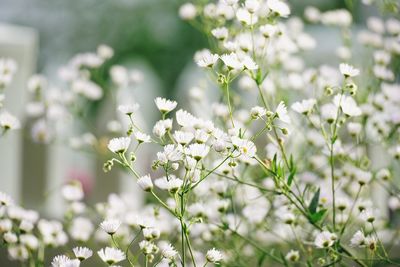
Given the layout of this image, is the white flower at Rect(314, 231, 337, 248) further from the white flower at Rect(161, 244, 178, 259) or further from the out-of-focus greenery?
the out-of-focus greenery

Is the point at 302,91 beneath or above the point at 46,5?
above

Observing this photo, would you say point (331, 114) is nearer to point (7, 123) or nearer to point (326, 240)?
point (326, 240)

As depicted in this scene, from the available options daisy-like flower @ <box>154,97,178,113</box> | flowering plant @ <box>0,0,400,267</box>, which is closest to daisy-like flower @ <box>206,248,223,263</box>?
flowering plant @ <box>0,0,400,267</box>

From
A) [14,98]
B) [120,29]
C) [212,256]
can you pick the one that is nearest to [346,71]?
[212,256]

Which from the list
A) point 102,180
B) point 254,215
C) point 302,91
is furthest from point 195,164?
point 102,180

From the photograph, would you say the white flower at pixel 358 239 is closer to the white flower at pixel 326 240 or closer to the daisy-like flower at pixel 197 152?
the white flower at pixel 326 240

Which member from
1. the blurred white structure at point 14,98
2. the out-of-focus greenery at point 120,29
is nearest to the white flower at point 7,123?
the blurred white structure at point 14,98

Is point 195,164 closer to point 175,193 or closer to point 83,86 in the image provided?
point 175,193
